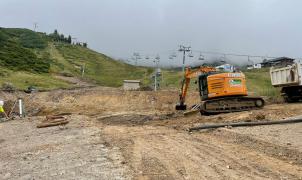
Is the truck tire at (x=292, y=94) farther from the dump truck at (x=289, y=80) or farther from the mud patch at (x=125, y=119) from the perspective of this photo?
the mud patch at (x=125, y=119)

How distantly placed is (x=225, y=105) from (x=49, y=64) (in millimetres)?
66368

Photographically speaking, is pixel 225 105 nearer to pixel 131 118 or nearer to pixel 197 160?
pixel 131 118

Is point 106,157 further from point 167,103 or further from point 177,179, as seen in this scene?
point 167,103

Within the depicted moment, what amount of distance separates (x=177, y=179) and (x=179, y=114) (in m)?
18.2

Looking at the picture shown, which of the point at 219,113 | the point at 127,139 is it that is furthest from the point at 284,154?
the point at 219,113

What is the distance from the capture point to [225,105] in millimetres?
26094

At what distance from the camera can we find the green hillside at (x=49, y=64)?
2433 inches

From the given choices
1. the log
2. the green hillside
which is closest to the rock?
the log

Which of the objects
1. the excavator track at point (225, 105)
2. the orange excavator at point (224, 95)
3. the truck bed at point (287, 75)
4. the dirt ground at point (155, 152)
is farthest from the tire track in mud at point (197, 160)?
the truck bed at point (287, 75)

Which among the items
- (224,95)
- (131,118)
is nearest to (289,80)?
(224,95)

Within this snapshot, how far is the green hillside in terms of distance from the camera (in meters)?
61.8

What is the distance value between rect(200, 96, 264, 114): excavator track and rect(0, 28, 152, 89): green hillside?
3012 centimetres

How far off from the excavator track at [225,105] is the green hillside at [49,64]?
3012 centimetres

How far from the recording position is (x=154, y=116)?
27766 mm
